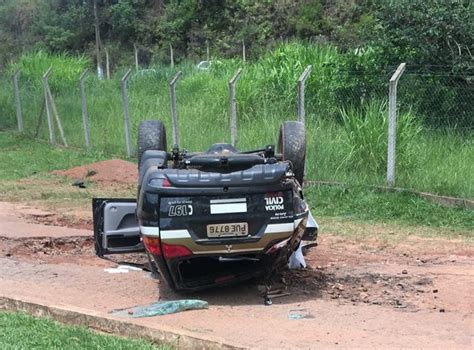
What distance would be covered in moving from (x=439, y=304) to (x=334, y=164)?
6119 millimetres

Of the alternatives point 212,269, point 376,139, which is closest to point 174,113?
point 376,139

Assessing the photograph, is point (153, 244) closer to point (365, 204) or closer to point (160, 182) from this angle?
point (160, 182)

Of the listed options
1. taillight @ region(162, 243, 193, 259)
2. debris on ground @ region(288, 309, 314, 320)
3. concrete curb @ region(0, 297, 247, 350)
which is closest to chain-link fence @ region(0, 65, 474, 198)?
debris on ground @ region(288, 309, 314, 320)

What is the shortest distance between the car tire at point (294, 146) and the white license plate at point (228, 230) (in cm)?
125

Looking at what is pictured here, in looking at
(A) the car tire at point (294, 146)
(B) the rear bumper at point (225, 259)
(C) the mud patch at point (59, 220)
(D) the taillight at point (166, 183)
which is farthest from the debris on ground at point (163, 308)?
(C) the mud patch at point (59, 220)

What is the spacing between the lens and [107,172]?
1430 centimetres

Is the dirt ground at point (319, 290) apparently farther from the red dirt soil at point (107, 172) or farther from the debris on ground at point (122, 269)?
the red dirt soil at point (107, 172)

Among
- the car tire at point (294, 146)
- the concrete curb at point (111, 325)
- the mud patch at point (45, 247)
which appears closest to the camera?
the concrete curb at point (111, 325)

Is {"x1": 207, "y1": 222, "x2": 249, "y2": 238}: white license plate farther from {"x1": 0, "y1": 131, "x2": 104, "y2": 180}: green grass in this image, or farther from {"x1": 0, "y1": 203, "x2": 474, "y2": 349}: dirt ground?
{"x1": 0, "y1": 131, "x2": 104, "y2": 180}: green grass

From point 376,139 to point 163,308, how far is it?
6524 millimetres

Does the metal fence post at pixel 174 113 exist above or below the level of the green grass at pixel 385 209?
above

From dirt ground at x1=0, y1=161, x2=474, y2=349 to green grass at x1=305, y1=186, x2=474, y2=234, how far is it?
41 cm

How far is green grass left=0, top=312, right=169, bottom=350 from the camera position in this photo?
470 cm

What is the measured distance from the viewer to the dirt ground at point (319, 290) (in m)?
5.00
